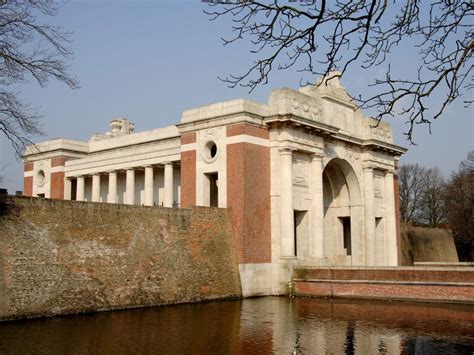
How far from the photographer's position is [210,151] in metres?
28.7

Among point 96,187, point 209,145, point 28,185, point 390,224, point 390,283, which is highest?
point 209,145

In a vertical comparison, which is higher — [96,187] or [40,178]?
[40,178]

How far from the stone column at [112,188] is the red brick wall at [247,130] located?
13.9m

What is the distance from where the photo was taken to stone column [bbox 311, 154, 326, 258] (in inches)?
1143

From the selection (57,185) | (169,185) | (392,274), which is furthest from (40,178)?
(392,274)

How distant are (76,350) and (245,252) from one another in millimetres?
14260

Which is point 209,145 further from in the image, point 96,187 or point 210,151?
point 96,187

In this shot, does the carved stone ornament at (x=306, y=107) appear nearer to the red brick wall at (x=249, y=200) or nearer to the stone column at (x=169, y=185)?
the red brick wall at (x=249, y=200)

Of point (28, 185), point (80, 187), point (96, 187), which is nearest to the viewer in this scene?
point (96, 187)

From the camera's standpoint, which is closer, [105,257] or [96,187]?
[105,257]

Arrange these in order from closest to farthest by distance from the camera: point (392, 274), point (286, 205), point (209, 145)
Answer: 1. point (392, 274)
2. point (286, 205)
3. point (209, 145)

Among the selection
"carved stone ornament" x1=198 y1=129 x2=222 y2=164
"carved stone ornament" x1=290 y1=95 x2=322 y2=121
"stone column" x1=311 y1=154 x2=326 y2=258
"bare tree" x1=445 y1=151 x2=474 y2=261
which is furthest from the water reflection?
"bare tree" x1=445 y1=151 x2=474 y2=261

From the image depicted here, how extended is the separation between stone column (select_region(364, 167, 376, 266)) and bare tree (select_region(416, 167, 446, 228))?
29743 mm

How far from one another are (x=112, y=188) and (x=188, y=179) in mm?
11028
